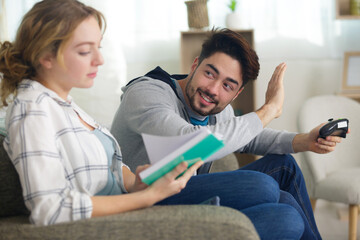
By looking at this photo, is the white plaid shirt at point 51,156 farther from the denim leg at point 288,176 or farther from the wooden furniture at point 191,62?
the wooden furniture at point 191,62

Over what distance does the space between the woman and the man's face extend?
1.91ft

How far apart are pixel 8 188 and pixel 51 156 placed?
18 cm

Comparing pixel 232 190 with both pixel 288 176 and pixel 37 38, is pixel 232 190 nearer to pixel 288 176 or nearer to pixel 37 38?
pixel 288 176

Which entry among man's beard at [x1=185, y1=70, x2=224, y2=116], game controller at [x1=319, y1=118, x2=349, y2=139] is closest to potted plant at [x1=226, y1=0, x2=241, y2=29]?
man's beard at [x1=185, y1=70, x2=224, y2=116]

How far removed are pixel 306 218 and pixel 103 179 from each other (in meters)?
0.73

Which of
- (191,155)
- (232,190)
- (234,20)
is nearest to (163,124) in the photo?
(232,190)

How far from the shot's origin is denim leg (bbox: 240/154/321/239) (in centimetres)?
157

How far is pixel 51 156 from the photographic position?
0.94 meters

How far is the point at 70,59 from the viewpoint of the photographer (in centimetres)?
104

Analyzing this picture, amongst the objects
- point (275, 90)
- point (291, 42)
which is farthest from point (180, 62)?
point (275, 90)

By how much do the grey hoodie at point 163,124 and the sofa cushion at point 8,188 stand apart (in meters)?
0.47

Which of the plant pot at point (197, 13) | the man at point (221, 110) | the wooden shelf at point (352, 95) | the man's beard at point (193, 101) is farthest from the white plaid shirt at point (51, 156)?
the wooden shelf at point (352, 95)

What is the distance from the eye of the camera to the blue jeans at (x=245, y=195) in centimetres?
117

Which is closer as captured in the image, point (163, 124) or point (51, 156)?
point (51, 156)
